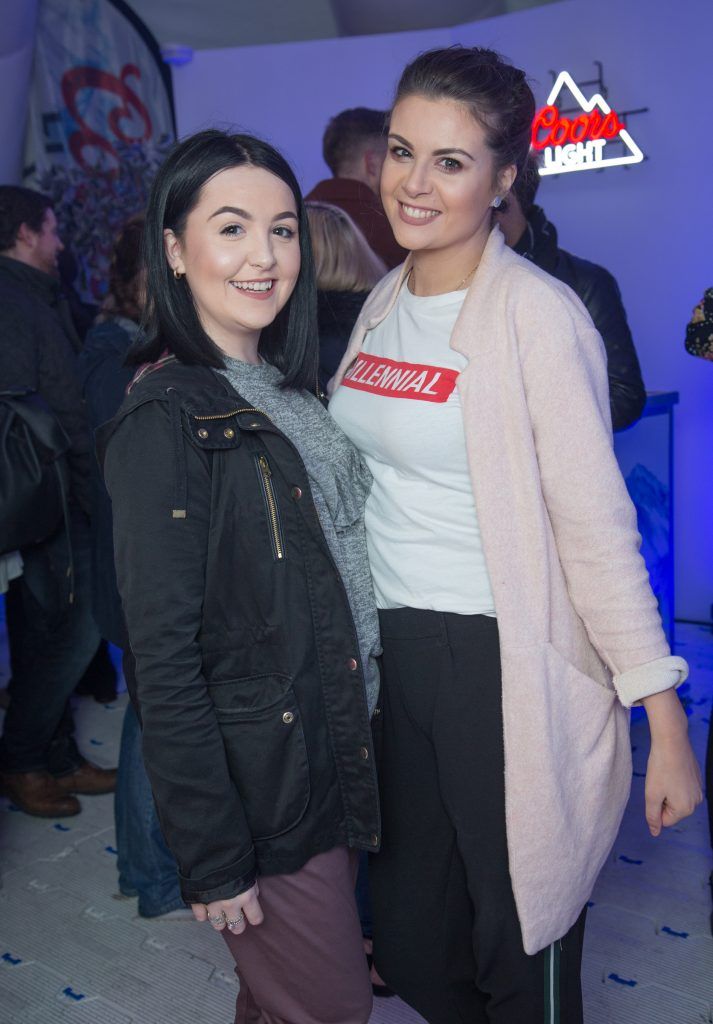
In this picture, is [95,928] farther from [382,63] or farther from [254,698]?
[382,63]

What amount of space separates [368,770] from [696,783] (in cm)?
49

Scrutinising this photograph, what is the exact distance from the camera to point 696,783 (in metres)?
1.46

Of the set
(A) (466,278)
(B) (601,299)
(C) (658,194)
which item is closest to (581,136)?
(C) (658,194)

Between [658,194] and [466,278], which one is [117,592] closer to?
[466,278]

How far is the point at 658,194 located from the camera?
4.48 metres

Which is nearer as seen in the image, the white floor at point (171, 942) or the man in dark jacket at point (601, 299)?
the white floor at point (171, 942)

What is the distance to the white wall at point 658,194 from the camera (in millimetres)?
4348

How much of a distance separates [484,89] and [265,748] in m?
1.04

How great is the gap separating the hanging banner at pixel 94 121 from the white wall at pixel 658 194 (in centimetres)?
157

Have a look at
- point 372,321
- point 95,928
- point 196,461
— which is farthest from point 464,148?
point 95,928

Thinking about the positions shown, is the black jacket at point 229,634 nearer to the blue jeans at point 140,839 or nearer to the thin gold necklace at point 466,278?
the thin gold necklace at point 466,278

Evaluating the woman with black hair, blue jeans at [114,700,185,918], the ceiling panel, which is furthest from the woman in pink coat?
the ceiling panel

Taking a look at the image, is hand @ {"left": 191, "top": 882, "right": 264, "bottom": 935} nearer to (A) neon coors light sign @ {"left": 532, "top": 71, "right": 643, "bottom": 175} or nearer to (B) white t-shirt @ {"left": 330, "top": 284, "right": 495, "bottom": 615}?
(B) white t-shirt @ {"left": 330, "top": 284, "right": 495, "bottom": 615}

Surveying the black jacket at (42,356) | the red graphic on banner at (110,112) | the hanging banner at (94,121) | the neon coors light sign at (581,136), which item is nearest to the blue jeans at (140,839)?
the black jacket at (42,356)
